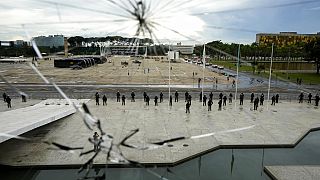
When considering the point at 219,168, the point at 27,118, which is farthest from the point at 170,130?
the point at 27,118

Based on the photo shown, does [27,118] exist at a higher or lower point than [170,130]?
higher

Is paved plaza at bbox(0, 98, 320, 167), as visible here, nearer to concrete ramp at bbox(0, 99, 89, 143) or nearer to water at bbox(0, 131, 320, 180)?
water at bbox(0, 131, 320, 180)

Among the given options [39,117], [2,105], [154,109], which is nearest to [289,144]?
[154,109]

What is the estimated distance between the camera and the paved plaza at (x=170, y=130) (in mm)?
18541

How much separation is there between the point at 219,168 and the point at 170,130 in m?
6.40

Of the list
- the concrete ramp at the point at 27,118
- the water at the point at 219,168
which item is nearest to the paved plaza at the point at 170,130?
the water at the point at 219,168

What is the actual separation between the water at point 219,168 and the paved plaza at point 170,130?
1.53 feet

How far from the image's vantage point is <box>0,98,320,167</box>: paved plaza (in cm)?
1854

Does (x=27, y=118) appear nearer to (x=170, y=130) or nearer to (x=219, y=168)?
(x=170, y=130)

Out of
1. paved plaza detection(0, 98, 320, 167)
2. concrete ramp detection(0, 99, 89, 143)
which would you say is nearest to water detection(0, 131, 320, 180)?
paved plaza detection(0, 98, 320, 167)

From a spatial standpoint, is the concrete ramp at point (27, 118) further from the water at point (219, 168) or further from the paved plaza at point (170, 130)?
the water at point (219, 168)

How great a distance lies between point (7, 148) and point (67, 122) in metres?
6.57

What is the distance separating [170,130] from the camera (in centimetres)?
2400

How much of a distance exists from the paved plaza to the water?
0.47 metres
